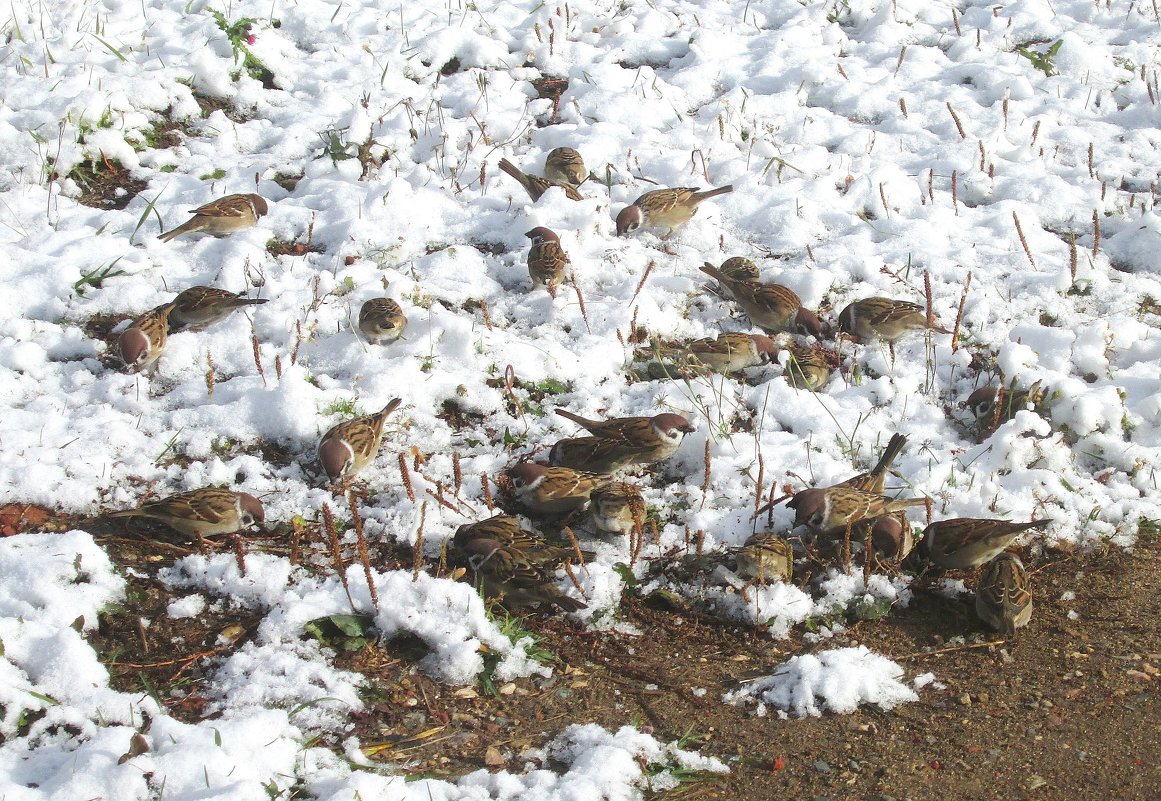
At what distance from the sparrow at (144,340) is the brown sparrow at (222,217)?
3.19 feet

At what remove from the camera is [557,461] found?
4.96 meters

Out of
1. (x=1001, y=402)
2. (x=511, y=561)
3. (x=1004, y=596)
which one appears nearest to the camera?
(x=1004, y=596)

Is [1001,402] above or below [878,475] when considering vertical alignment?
above

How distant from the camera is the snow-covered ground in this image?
13.2 ft

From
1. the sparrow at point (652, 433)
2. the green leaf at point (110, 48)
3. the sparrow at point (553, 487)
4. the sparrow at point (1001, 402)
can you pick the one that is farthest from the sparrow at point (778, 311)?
the green leaf at point (110, 48)

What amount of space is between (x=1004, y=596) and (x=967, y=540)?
1.07 ft

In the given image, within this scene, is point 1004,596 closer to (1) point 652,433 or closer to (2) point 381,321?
(1) point 652,433

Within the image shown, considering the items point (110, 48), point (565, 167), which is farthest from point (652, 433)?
point (110, 48)

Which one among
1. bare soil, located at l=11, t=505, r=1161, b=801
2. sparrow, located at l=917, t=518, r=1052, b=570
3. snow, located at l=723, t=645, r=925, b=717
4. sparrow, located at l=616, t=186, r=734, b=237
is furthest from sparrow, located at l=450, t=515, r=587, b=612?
sparrow, located at l=616, t=186, r=734, b=237

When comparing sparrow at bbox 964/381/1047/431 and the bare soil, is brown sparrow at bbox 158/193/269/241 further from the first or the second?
sparrow at bbox 964/381/1047/431

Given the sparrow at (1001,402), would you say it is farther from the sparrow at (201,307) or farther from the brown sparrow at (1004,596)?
the sparrow at (201,307)

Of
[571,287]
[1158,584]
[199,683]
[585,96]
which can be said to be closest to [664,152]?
[585,96]

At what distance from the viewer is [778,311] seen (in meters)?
6.04

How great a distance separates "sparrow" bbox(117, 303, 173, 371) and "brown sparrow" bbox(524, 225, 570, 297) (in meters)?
2.23
